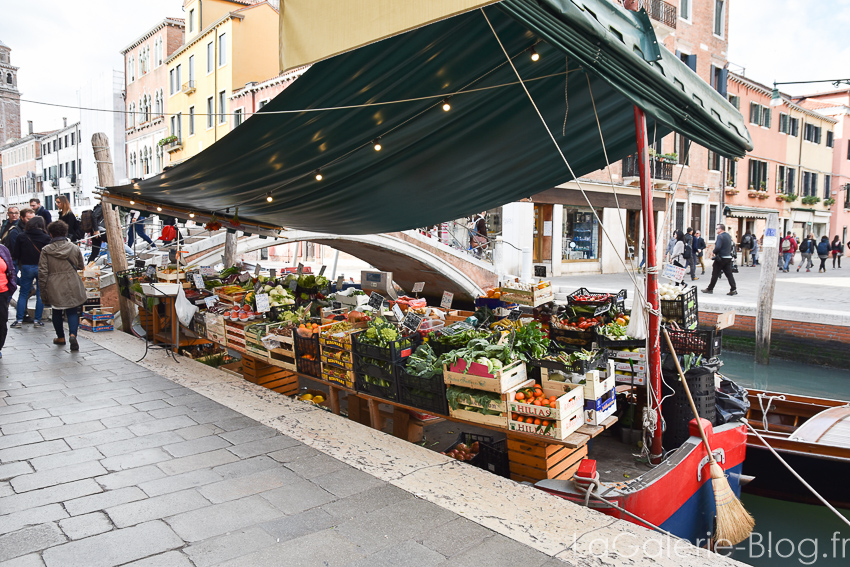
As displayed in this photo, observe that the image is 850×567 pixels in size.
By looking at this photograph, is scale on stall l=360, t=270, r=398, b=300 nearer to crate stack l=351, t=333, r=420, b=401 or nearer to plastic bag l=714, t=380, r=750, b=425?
crate stack l=351, t=333, r=420, b=401

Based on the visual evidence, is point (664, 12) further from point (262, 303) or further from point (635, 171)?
point (262, 303)

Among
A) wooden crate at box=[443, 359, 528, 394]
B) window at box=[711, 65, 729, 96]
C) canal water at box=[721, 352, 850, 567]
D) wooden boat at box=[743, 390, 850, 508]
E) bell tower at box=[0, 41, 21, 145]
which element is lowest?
canal water at box=[721, 352, 850, 567]

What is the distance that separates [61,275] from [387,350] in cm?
483

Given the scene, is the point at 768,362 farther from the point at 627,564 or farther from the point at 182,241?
the point at 182,241

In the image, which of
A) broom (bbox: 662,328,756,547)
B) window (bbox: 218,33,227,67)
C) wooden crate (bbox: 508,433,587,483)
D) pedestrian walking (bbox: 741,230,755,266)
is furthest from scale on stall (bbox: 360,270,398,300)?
window (bbox: 218,33,227,67)

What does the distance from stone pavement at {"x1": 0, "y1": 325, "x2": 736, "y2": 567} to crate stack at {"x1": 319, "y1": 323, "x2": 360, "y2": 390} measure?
48cm

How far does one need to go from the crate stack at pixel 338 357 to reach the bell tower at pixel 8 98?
7695cm

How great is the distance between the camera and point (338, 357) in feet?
16.4

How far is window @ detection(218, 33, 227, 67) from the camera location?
27091mm

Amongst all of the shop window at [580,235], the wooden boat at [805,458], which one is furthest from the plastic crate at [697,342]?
the shop window at [580,235]

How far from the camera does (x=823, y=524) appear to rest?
5.52 meters

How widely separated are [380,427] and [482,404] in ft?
4.19

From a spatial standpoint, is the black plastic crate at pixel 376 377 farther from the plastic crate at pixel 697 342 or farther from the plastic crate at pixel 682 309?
the plastic crate at pixel 682 309

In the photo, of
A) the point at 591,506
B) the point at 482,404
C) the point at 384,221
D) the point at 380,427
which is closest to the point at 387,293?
the point at 384,221
